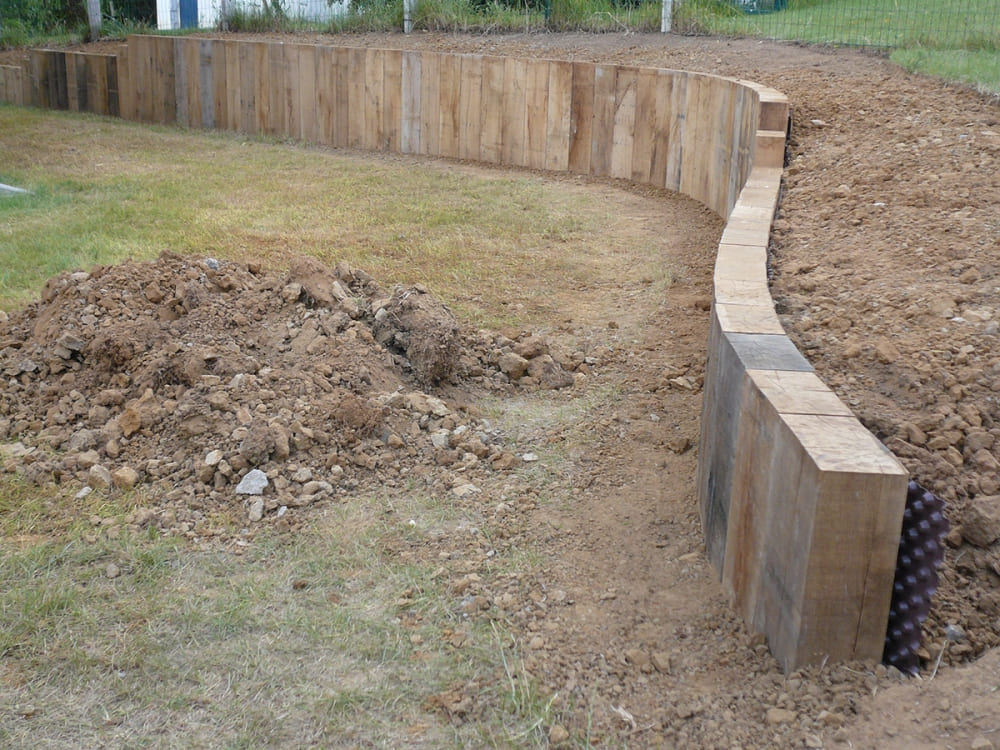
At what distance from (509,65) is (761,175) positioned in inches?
168

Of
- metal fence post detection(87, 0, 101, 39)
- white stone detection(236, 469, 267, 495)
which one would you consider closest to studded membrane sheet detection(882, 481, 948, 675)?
white stone detection(236, 469, 267, 495)

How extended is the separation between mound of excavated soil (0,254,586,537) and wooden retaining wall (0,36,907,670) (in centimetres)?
109

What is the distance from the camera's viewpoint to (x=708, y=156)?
7.84m

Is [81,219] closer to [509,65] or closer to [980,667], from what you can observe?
[509,65]

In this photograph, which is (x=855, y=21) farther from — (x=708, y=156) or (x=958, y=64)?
(x=708, y=156)

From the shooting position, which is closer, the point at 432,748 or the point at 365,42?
the point at 432,748

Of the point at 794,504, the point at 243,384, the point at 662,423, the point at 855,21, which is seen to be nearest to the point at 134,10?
the point at 855,21

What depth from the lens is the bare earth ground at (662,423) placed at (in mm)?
2381

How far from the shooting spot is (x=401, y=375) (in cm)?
425

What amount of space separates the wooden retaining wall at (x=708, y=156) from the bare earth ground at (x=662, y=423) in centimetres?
17

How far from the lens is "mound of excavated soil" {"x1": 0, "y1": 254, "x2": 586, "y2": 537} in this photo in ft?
11.7

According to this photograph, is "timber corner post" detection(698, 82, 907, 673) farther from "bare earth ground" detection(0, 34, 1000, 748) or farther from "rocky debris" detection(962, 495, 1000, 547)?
"rocky debris" detection(962, 495, 1000, 547)

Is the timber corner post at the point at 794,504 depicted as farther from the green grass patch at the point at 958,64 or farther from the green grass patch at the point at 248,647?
the green grass patch at the point at 958,64

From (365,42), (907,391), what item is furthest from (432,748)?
(365,42)
